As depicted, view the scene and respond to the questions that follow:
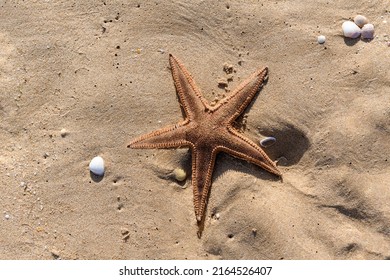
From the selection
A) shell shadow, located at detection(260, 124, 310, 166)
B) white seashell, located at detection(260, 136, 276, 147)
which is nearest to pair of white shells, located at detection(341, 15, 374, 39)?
shell shadow, located at detection(260, 124, 310, 166)

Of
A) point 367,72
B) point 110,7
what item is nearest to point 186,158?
point 110,7

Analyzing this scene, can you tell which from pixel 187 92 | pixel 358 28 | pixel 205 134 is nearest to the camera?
pixel 205 134

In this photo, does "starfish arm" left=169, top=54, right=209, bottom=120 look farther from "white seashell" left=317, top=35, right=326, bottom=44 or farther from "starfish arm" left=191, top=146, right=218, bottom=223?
"white seashell" left=317, top=35, right=326, bottom=44

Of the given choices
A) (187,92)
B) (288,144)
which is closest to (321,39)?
(288,144)

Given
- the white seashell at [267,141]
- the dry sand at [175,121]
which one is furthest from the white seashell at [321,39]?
the white seashell at [267,141]

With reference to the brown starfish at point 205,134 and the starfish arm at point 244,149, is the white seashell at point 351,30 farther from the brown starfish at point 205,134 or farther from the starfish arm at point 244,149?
the starfish arm at point 244,149

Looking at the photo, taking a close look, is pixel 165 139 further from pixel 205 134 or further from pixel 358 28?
pixel 358 28
